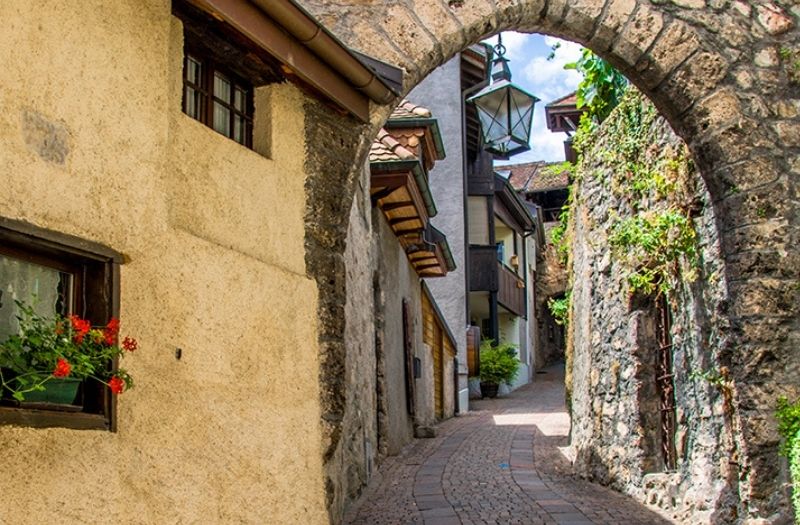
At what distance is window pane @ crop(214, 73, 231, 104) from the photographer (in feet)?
15.7

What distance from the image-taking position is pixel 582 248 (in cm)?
1048

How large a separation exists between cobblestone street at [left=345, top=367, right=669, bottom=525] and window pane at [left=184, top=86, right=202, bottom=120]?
3.58 metres

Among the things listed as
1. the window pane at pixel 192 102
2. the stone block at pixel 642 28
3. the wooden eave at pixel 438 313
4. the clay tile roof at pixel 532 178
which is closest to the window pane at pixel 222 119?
the window pane at pixel 192 102

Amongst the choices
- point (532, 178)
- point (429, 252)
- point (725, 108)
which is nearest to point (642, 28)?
point (725, 108)

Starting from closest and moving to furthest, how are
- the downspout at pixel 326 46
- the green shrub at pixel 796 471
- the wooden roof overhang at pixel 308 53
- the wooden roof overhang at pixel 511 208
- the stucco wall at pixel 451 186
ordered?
the wooden roof overhang at pixel 308 53, the downspout at pixel 326 46, the green shrub at pixel 796 471, the stucco wall at pixel 451 186, the wooden roof overhang at pixel 511 208

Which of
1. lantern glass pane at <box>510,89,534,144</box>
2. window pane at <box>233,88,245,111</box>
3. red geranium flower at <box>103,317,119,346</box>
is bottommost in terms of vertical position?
red geranium flower at <box>103,317,119,346</box>

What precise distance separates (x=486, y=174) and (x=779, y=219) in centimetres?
1751

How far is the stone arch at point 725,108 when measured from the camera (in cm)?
553

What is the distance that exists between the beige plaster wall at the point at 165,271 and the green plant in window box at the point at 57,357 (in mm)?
136

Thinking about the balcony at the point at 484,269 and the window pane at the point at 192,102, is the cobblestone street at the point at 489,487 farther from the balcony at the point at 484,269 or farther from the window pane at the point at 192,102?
the balcony at the point at 484,269

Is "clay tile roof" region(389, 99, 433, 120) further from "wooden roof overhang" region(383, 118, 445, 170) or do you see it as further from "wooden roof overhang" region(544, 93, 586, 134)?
"wooden roof overhang" region(544, 93, 586, 134)

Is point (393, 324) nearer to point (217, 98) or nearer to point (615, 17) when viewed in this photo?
point (615, 17)

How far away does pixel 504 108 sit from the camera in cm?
945

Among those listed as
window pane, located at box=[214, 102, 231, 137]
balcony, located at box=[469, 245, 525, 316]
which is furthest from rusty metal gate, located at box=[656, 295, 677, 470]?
balcony, located at box=[469, 245, 525, 316]
